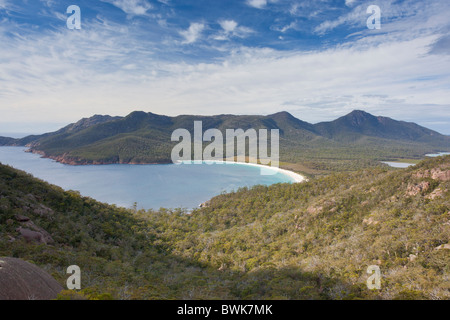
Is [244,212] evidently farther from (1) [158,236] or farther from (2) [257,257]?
(2) [257,257]

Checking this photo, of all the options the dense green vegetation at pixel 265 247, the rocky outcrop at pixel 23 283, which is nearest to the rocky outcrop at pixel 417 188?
the dense green vegetation at pixel 265 247

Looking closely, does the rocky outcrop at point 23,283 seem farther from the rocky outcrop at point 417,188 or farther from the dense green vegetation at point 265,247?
the rocky outcrop at point 417,188

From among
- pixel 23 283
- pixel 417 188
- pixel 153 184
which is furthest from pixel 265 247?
pixel 153 184

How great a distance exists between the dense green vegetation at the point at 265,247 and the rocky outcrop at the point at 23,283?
2.23 feet

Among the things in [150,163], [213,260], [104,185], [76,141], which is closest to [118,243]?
[213,260]

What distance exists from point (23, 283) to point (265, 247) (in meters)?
16.2

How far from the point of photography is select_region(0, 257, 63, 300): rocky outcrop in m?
5.75

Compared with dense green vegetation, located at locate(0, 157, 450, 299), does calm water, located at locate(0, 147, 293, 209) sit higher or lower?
lower

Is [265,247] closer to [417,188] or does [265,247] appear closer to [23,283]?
[417,188]

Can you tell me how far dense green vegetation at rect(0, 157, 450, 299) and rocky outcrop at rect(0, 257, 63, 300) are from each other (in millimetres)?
681

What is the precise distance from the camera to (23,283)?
6.04 m

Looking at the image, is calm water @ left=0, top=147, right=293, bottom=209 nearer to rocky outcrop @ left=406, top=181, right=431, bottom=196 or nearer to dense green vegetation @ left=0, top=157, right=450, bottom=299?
dense green vegetation @ left=0, top=157, right=450, bottom=299

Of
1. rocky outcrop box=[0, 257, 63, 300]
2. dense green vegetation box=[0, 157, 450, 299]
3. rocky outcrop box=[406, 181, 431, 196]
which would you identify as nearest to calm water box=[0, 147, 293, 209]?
dense green vegetation box=[0, 157, 450, 299]

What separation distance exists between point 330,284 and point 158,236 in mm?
19639
